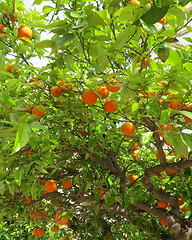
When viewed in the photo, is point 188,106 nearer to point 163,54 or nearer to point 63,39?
point 163,54

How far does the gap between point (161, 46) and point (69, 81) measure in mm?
449

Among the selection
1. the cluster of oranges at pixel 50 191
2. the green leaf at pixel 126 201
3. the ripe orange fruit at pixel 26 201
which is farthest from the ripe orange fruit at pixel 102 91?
the ripe orange fruit at pixel 26 201

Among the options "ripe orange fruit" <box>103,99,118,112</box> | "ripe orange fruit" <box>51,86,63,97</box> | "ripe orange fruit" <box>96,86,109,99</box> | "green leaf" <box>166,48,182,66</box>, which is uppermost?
"green leaf" <box>166,48,182,66</box>

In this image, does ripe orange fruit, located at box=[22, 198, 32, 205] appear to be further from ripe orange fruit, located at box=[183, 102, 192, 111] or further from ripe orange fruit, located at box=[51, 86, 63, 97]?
ripe orange fruit, located at box=[183, 102, 192, 111]

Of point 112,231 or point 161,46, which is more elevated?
point 161,46

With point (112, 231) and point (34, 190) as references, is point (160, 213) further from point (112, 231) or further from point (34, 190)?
point (112, 231)

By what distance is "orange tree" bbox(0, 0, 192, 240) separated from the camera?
79 cm

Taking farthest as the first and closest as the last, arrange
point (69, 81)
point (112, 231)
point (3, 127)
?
point (112, 231)
point (69, 81)
point (3, 127)

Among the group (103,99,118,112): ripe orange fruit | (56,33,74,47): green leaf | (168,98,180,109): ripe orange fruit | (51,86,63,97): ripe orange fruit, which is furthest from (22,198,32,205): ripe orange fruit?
(56,33,74,47): green leaf

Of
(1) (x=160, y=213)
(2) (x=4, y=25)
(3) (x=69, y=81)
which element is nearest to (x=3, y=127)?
(3) (x=69, y=81)

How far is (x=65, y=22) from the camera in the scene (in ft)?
2.47

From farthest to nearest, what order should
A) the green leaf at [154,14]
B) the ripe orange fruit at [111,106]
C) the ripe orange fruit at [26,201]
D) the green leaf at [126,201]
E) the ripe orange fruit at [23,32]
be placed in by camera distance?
the ripe orange fruit at [26,201], the green leaf at [126,201], the ripe orange fruit at [23,32], the ripe orange fruit at [111,106], the green leaf at [154,14]

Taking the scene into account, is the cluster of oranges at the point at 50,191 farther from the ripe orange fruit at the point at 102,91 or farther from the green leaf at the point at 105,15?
the green leaf at the point at 105,15

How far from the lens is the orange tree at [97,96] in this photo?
789 millimetres
